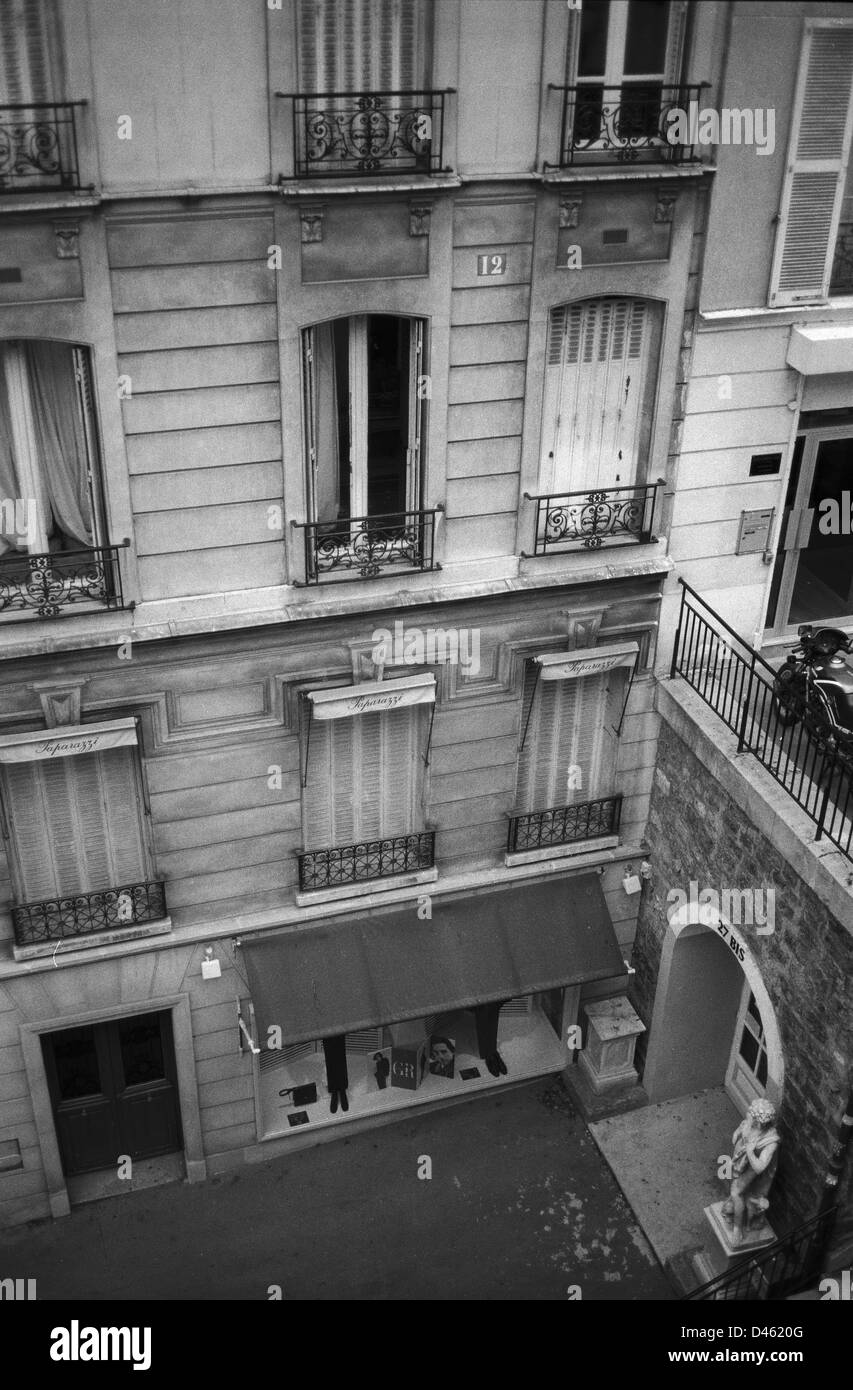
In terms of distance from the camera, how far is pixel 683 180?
503 inches

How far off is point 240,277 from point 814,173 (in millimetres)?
6115

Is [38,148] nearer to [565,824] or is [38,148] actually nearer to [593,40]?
[593,40]

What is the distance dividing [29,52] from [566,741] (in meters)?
9.19

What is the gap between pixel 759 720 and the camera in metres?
14.5

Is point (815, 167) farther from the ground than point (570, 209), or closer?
farther from the ground

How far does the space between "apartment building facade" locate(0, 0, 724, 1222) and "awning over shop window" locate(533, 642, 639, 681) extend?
4cm

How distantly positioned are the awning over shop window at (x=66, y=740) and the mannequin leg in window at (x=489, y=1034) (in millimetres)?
5939

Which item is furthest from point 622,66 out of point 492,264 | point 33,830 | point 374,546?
point 33,830

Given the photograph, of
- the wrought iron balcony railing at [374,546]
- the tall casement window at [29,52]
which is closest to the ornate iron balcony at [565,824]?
the wrought iron balcony railing at [374,546]

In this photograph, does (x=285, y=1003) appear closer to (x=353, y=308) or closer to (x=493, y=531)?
(x=493, y=531)

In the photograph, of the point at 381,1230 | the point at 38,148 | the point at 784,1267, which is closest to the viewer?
the point at 38,148

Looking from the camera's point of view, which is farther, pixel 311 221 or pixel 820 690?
pixel 820 690
